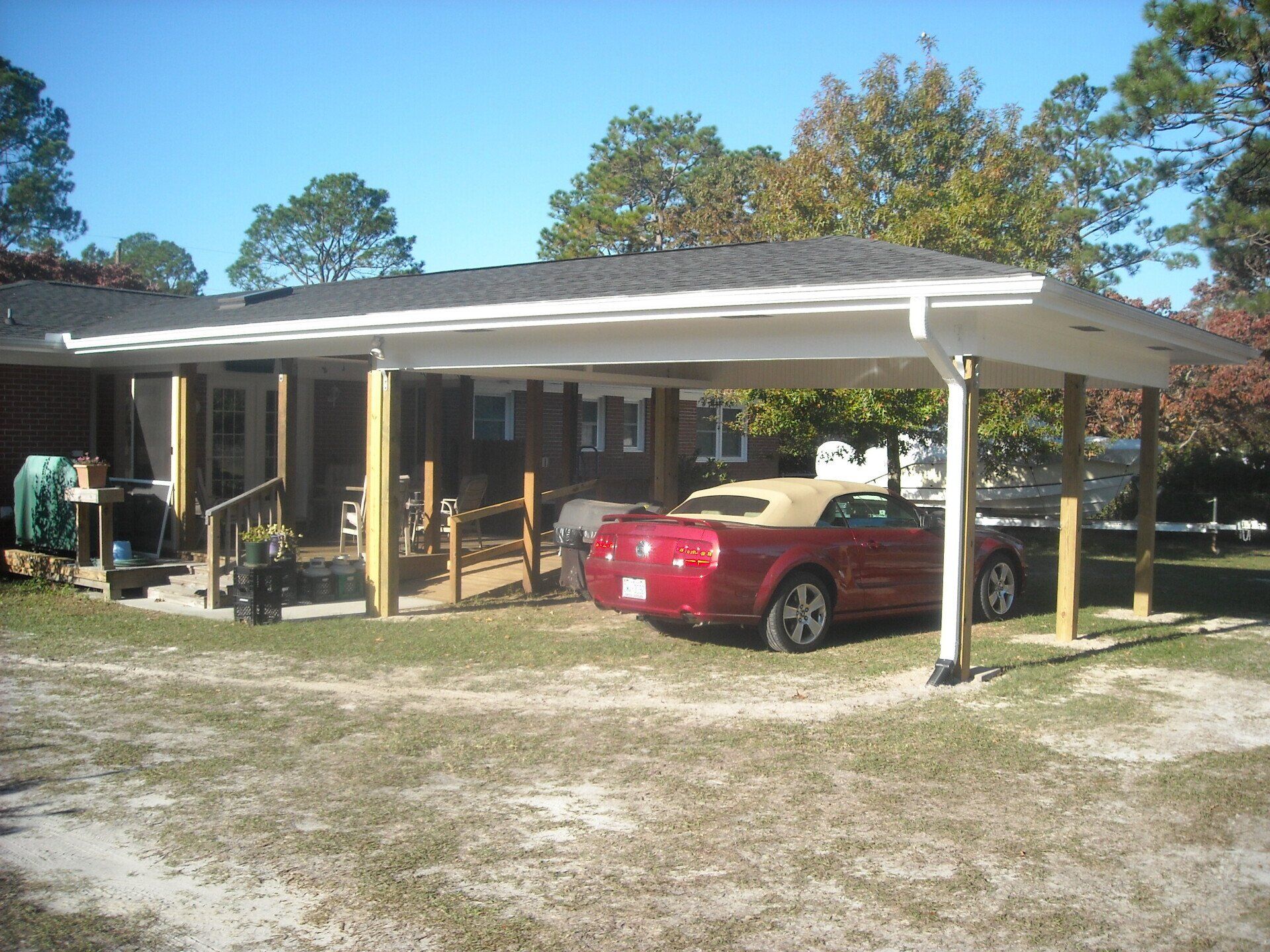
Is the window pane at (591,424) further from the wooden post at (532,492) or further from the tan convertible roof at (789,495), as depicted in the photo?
the tan convertible roof at (789,495)

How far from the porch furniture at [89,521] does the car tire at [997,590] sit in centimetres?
889

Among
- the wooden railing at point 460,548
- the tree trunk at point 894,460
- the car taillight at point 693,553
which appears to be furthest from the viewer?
the tree trunk at point 894,460

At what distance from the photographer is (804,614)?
9547mm

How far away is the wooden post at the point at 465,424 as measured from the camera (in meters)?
18.8

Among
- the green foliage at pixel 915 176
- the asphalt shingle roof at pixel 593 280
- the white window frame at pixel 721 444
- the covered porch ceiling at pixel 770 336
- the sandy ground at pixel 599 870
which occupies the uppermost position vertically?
the green foliage at pixel 915 176

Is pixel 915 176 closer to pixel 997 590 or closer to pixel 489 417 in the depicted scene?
pixel 489 417

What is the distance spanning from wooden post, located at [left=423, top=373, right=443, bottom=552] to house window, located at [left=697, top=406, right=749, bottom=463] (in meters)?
11.2

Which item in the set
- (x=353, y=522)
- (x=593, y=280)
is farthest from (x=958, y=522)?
(x=353, y=522)

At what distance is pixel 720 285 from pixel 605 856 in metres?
5.06

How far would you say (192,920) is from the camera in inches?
162

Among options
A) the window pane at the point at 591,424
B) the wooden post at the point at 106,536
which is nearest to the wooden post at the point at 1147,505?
the wooden post at the point at 106,536

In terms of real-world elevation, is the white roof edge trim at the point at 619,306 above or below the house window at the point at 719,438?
above

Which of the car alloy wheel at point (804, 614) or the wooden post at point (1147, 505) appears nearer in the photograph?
the car alloy wheel at point (804, 614)

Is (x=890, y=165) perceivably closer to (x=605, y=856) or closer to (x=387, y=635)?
(x=387, y=635)
